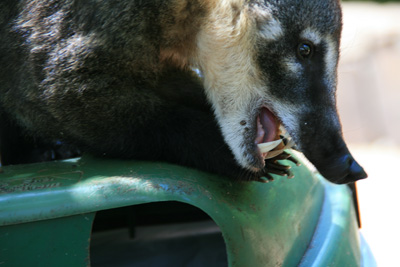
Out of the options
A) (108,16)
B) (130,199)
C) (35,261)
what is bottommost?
(35,261)

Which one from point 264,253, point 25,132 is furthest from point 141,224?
point 264,253

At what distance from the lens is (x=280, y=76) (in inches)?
97.5

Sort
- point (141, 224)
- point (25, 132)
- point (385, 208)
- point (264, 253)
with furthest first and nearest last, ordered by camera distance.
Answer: point (385, 208), point (141, 224), point (25, 132), point (264, 253)

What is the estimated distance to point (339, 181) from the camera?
236 cm

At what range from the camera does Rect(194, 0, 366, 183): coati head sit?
2.44m

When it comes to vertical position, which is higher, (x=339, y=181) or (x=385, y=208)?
(x=339, y=181)

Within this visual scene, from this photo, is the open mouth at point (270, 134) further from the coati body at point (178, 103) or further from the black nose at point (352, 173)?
the black nose at point (352, 173)

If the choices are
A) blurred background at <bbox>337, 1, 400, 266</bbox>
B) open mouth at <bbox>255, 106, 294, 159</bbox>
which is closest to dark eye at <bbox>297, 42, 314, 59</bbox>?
open mouth at <bbox>255, 106, 294, 159</bbox>

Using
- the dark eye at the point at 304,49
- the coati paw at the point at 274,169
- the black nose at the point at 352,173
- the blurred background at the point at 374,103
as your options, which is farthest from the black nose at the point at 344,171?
the blurred background at the point at 374,103

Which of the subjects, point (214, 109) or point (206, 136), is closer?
point (206, 136)

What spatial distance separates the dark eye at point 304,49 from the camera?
2.48m

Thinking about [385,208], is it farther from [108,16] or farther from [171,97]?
[108,16]

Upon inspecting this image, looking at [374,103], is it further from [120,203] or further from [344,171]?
[120,203]

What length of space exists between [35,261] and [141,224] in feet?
3.48
